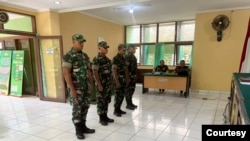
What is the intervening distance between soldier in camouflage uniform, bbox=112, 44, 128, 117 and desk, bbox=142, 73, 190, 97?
222 cm

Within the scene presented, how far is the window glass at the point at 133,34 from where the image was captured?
7.75 m

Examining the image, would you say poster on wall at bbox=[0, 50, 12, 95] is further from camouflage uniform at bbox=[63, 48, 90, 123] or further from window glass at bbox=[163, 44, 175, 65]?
window glass at bbox=[163, 44, 175, 65]

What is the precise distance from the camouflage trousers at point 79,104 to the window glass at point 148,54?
17.5 ft

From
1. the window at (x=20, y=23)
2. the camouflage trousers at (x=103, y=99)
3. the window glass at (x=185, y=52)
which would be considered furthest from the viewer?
the window glass at (x=185, y=52)

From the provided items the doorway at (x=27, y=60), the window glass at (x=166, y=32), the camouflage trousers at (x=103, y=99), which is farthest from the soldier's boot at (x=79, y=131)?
the window glass at (x=166, y=32)

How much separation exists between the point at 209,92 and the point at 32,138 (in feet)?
17.6

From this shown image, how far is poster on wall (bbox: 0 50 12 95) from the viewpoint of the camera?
5645 mm

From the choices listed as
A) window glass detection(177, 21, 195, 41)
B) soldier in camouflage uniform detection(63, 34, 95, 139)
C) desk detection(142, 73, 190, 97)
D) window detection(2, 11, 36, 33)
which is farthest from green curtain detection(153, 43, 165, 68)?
soldier in camouflage uniform detection(63, 34, 95, 139)

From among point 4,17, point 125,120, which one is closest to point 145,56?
point 125,120

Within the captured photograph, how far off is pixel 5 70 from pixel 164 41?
6.26m

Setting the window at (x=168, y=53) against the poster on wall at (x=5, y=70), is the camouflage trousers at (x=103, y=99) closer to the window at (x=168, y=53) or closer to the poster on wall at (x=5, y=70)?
the poster on wall at (x=5, y=70)

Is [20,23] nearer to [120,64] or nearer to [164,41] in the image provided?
[120,64]

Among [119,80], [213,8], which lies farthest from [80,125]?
[213,8]

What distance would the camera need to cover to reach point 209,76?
18.4ft
